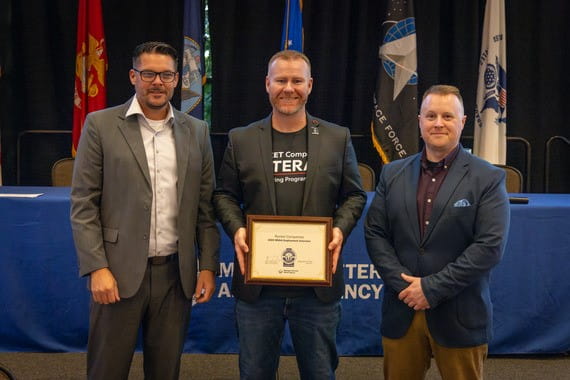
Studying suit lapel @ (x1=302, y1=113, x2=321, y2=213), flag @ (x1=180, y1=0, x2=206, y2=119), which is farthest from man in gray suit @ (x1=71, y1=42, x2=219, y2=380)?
flag @ (x1=180, y1=0, x2=206, y2=119)

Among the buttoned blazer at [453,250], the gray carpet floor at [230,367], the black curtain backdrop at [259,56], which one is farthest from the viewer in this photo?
the black curtain backdrop at [259,56]

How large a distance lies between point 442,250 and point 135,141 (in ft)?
3.98

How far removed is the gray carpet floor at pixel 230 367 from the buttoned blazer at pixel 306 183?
1.30 meters

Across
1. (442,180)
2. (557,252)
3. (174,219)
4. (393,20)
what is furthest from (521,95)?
(174,219)

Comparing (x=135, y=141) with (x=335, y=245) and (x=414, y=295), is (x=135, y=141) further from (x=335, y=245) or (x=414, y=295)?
(x=414, y=295)

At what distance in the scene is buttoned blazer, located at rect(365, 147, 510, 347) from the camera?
2168mm

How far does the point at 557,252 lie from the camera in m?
3.54

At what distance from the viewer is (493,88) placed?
5.81 meters

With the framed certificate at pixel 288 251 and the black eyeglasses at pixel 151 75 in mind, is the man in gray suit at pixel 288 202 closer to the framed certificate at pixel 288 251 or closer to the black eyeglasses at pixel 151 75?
the framed certificate at pixel 288 251

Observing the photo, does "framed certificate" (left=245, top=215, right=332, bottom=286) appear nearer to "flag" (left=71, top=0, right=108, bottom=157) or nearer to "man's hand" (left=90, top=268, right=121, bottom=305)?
"man's hand" (left=90, top=268, right=121, bottom=305)

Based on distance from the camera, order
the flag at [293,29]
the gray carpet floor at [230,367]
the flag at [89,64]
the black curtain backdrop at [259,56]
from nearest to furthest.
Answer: the gray carpet floor at [230,367] → the flag at [293,29] → the flag at [89,64] → the black curtain backdrop at [259,56]

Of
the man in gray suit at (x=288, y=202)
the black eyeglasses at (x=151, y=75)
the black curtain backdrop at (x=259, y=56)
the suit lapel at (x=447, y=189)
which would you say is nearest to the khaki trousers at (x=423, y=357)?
the man in gray suit at (x=288, y=202)

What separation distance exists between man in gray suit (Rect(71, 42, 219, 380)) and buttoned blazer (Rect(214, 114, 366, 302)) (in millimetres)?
116

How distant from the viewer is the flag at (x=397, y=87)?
576 centimetres
